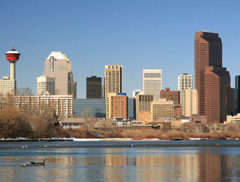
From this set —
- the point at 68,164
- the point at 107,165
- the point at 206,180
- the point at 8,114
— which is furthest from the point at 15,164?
the point at 8,114

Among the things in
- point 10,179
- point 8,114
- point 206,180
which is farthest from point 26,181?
point 8,114

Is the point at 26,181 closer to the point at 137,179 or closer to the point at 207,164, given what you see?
the point at 137,179

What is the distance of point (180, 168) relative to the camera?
2990 inches

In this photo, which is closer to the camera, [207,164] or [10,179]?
[10,179]

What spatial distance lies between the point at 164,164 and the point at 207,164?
6.29m

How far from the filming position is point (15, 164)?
8394cm

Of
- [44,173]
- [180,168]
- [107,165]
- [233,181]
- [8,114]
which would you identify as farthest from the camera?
[8,114]

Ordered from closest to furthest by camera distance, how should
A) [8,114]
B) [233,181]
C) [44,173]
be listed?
[233,181]
[44,173]
[8,114]

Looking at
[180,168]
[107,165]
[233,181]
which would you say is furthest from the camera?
[107,165]

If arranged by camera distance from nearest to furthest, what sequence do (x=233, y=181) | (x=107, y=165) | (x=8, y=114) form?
(x=233, y=181) → (x=107, y=165) → (x=8, y=114)

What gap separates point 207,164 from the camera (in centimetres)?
8269

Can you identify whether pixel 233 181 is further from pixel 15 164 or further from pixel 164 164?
pixel 15 164

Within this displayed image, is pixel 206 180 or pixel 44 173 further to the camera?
pixel 44 173

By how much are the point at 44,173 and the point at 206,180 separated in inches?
808
